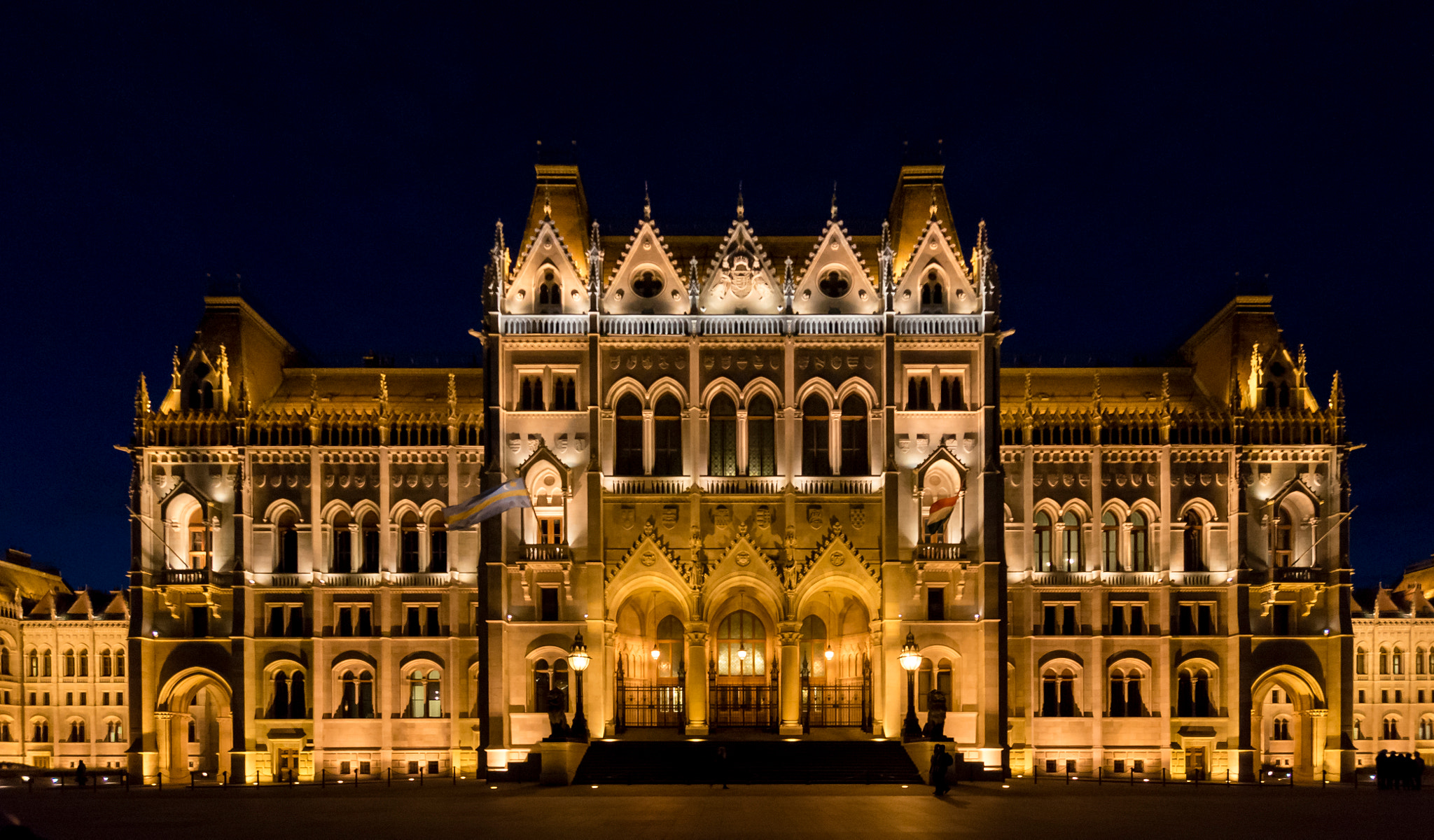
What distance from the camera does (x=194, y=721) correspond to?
66688 mm

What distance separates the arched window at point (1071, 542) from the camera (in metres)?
57.2

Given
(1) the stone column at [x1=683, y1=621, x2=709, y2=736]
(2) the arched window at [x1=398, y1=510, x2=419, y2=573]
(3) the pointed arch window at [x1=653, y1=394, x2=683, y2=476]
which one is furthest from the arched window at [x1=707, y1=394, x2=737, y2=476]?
(2) the arched window at [x1=398, y1=510, x2=419, y2=573]

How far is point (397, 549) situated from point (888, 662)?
23.7 m

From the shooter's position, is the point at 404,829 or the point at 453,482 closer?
the point at 404,829

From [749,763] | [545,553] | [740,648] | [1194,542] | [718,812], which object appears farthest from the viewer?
[1194,542]

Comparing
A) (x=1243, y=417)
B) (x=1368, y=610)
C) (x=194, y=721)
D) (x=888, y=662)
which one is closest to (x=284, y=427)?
(x=194, y=721)

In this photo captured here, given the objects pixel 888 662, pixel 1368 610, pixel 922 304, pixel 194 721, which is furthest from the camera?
pixel 1368 610

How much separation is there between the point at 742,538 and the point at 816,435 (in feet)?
20.1

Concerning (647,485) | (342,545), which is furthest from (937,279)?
(342,545)

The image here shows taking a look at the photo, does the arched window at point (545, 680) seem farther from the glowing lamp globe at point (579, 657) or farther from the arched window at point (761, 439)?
the arched window at point (761, 439)

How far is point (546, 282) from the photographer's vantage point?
55.4m

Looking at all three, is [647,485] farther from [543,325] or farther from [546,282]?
[546,282]

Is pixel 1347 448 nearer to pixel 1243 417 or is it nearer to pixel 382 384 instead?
pixel 1243 417

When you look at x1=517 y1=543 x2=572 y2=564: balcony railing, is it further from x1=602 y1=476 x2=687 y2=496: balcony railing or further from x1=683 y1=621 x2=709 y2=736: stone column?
x1=683 y1=621 x2=709 y2=736: stone column
